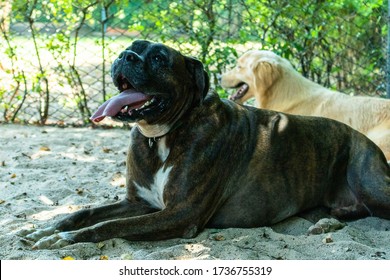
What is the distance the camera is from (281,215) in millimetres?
5062

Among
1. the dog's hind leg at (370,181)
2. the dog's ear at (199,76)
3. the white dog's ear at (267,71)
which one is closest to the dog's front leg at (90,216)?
the dog's ear at (199,76)

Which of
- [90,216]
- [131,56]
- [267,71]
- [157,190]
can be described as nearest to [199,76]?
[131,56]

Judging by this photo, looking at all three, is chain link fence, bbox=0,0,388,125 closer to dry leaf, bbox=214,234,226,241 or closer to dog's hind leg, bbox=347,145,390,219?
dog's hind leg, bbox=347,145,390,219

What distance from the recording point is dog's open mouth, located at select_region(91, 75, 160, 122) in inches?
181

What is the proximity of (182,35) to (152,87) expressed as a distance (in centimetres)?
431

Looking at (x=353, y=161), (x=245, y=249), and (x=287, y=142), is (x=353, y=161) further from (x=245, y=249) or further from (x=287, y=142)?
(x=245, y=249)

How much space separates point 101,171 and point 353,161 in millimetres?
2392

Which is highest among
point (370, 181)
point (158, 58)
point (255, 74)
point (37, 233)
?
point (158, 58)

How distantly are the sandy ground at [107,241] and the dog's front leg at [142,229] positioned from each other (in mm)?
51

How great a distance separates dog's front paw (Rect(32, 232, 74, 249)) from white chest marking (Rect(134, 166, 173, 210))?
642 millimetres

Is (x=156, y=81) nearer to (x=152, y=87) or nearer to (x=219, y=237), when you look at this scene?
(x=152, y=87)

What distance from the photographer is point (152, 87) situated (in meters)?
4.62

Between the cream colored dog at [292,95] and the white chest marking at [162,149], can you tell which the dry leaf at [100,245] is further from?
the cream colored dog at [292,95]

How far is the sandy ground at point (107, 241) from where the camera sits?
14.3 ft
